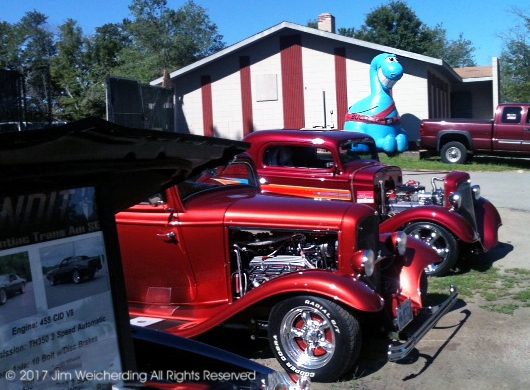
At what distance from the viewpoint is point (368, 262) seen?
5.37 m

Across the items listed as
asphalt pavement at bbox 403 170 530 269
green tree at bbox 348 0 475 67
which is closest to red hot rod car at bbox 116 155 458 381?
asphalt pavement at bbox 403 170 530 269

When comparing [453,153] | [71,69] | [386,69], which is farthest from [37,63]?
[453,153]

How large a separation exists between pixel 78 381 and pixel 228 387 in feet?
2.18

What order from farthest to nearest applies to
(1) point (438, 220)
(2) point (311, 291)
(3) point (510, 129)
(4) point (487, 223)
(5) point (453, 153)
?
1. (5) point (453, 153)
2. (3) point (510, 129)
3. (4) point (487, 223)
4. (1) point (438, 220)
5. (2) point (311, 291)

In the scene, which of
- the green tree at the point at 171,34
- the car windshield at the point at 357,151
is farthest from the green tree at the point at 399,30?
the car windshield at the point at 357,151

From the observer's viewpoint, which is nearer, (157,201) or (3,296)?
(3,296)

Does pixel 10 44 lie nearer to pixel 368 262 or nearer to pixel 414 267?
pixel 414 267

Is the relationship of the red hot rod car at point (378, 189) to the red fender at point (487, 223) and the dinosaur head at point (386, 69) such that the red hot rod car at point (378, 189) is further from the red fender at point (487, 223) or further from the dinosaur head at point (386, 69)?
the dinosaur head at point (386, 69)

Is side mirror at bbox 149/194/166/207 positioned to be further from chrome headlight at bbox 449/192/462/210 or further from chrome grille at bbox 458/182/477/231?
chrome grille at bbox 458/182/477/231

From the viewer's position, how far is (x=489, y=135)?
20609 millimetres

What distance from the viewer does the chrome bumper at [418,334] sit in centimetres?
489

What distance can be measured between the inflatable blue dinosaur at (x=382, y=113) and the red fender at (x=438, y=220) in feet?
44.3

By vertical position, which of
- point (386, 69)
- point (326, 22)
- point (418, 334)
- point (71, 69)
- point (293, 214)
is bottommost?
point (418, 334)

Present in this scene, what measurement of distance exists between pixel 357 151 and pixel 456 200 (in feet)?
6.79
